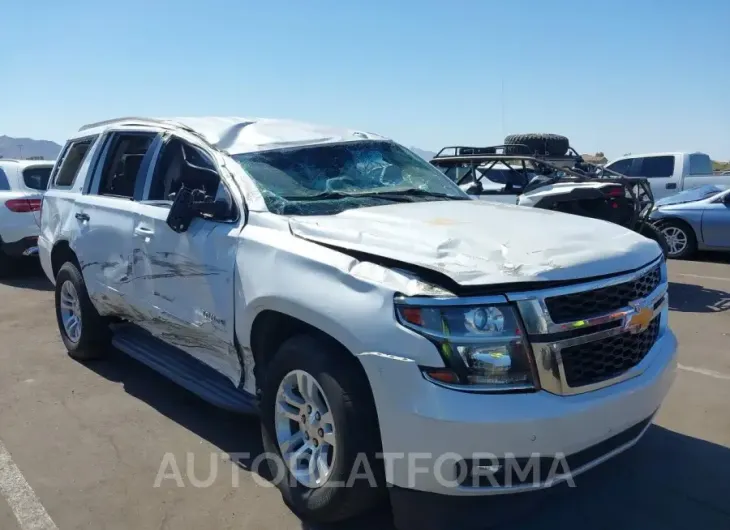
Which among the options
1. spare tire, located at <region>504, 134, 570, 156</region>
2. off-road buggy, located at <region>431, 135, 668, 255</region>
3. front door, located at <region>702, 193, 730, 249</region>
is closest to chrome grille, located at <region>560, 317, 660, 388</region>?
off-road buggy, located at <region>431, 135, 668, 255</region>

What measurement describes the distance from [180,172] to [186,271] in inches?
32.9

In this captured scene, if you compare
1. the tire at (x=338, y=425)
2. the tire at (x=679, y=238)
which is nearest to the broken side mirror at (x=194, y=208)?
the tire at (x=338, y=425)

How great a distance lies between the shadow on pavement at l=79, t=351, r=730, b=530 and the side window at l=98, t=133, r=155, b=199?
195 centimetres

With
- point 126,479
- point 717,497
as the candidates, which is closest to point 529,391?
point 717,497

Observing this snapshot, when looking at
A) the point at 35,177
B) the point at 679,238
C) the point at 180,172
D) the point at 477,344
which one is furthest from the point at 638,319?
the point at 35,177

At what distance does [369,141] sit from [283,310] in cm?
193

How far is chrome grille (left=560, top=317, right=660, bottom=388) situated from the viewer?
265 cm

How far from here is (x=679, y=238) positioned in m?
10.6

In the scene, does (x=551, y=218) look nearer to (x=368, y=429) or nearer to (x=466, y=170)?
(x=368, y=429)

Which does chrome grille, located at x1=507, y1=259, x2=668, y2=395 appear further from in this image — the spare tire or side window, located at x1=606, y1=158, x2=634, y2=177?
side window, located at x1=606, y1=158, x2=634, y2=177

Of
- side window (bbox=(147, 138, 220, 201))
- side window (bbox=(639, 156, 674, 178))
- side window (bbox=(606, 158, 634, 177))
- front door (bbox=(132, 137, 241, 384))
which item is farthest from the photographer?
side window (bbox=(606, 158, 634, 177))

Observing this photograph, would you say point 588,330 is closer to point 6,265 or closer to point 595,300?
point 595,300

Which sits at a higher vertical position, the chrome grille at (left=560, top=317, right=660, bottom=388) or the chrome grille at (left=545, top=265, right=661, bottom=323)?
the chrome grille at (left=545, top=265, right=661, bottom=323)

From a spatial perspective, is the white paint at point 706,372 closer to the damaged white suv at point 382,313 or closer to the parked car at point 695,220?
the damaged white suv at point 382,313
